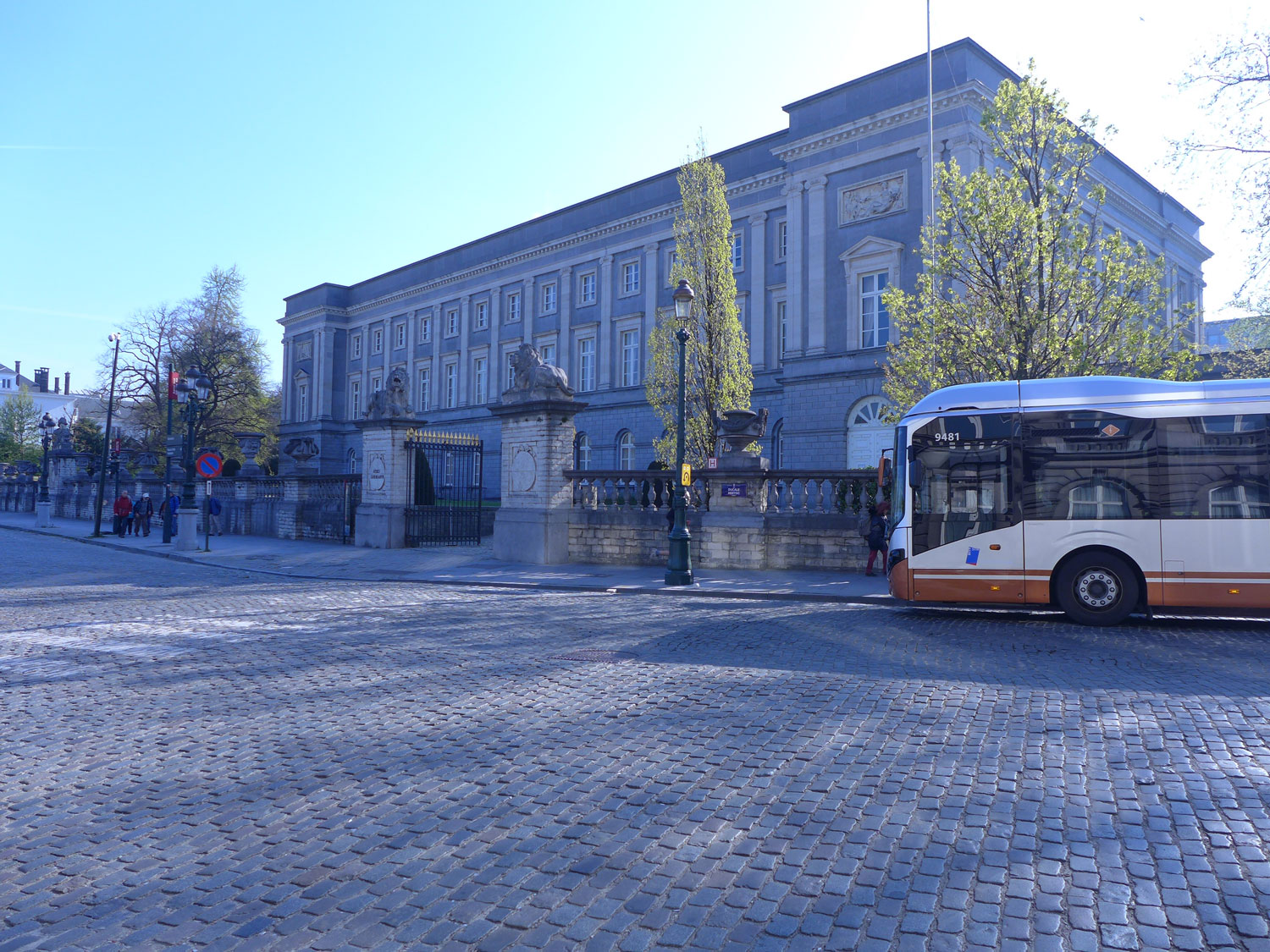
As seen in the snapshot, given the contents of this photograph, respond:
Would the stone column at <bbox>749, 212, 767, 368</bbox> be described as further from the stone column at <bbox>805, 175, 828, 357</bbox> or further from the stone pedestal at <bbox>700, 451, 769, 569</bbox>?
the stone pedestal at <bbox>700, 451, 769, 569</bbox>

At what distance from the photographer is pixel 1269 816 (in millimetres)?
4180

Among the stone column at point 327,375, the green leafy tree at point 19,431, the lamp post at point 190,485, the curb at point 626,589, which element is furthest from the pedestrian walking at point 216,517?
the green leafy tree at point 19,431

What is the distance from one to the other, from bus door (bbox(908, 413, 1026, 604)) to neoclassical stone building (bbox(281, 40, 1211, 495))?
9.23 metres

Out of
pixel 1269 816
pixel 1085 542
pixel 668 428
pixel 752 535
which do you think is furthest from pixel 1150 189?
pixel 1269 816

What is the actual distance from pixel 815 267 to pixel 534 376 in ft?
61.8

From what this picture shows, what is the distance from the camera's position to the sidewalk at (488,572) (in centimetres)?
1548

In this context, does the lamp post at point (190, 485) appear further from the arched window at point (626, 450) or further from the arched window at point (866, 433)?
the arched window at point (626, 450)

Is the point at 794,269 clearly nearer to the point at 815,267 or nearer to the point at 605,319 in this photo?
the point at 815,267

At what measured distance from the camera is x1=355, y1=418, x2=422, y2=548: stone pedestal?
24.3 metres

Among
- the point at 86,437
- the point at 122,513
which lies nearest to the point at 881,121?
the point at 122,513

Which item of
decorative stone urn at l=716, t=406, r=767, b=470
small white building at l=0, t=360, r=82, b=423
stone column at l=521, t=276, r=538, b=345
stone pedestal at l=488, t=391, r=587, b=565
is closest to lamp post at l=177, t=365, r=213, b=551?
stone pedestal at l=488, t=391, r=587, b=565

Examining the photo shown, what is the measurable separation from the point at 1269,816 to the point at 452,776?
4.01 meters

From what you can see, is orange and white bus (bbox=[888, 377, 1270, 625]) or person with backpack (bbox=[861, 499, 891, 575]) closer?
orange and white bus (bbox=[888, 377, 1270, 625])

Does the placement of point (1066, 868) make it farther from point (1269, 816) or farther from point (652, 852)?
point (652, 852)
